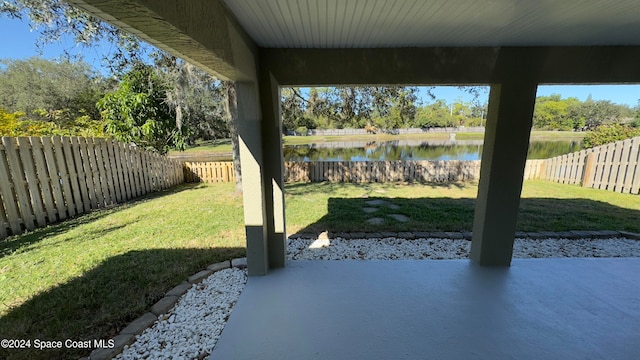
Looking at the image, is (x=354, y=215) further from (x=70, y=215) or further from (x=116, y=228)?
(x=70, y=215)

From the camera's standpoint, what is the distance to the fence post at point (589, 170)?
6.95 m

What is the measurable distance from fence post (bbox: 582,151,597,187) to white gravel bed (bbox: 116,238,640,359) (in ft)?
14.7

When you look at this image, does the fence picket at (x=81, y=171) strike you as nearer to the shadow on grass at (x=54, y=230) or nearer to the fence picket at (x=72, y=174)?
the fence picket at (x=72, y=174)

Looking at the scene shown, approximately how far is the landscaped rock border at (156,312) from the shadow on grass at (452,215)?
4.69ft

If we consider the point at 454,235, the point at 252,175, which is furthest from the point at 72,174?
the point at 454,235

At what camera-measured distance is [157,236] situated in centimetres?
376

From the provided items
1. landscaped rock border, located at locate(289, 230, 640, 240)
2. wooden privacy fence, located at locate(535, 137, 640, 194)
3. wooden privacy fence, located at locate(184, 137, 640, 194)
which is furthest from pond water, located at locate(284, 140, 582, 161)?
landscaped rock border, located at locate(289, 230, 640, 240)

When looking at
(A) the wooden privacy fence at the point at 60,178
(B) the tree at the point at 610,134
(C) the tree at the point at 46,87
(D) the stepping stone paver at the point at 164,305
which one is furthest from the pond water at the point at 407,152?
(C) the tree at the point at 46,87

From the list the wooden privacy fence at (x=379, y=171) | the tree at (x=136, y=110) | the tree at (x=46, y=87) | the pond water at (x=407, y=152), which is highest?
the tree at (x=46, y=87)

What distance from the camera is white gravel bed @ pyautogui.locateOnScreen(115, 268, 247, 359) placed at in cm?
187

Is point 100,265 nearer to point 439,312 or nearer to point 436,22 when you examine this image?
point 439,312

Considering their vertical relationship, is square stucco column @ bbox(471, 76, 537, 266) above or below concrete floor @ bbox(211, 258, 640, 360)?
above

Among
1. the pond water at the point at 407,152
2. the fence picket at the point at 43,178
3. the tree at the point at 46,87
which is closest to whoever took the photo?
the fence picket at the point at 43,178

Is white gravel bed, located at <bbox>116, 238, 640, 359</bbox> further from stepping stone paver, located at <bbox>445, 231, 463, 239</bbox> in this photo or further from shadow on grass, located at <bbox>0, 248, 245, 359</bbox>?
shadow on grass, located at <bbox>0, 248, 245, 359</bbox>
